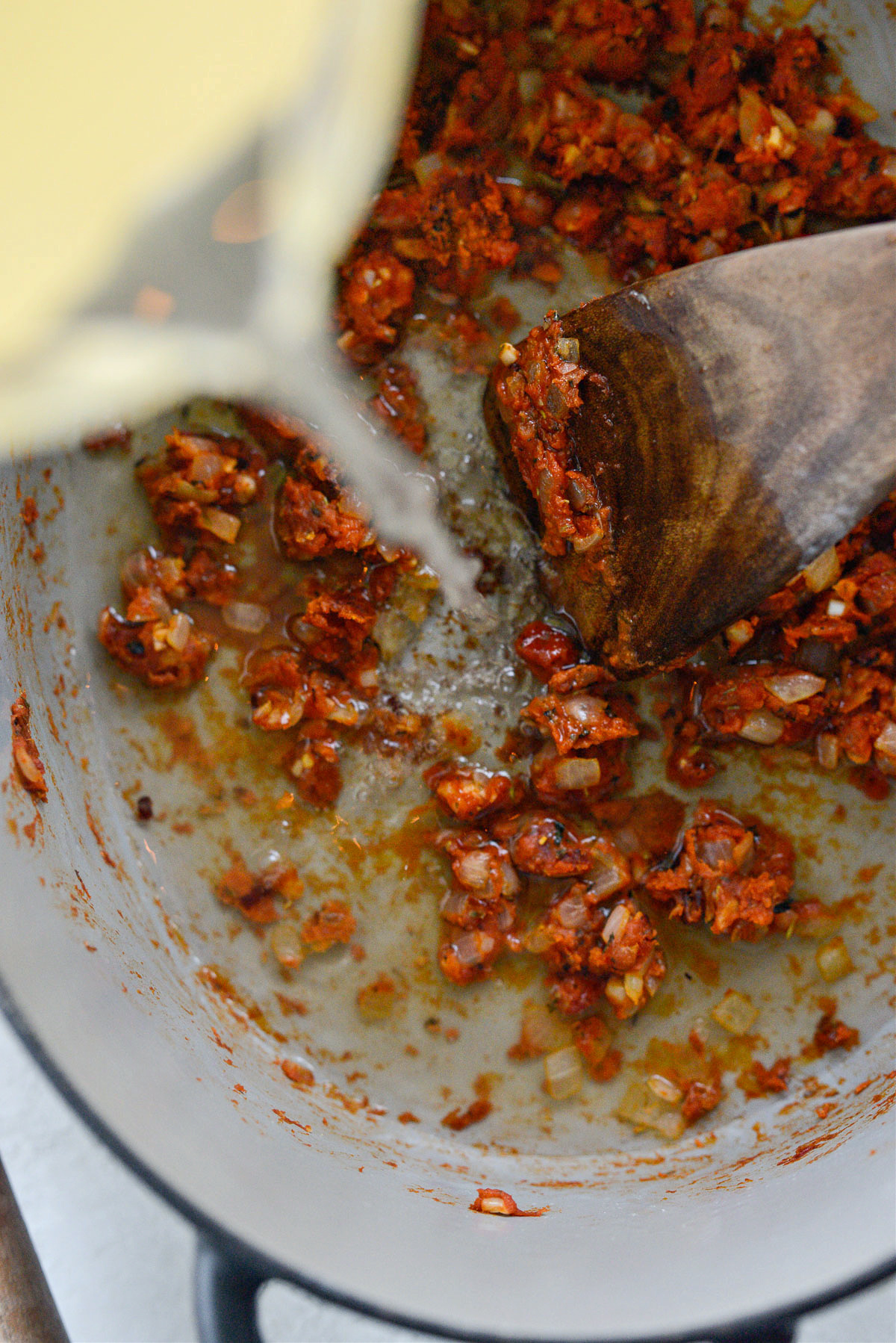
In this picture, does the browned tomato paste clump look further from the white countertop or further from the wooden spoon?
the wooden spoon

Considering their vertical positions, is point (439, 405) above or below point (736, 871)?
above

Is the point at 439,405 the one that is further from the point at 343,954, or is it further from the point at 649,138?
the point at 343,954

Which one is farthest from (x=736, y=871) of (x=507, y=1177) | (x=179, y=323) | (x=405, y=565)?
(x=179, y=323)

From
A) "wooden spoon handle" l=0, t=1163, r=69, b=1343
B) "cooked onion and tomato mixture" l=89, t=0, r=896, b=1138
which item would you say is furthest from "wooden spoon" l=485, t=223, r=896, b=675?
"wooden spoon handle" l=0, t=1163, r=69, b=1343

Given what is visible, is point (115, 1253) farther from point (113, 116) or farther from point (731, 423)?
point (113, 116)

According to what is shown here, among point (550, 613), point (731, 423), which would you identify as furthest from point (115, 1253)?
point (731, 423)

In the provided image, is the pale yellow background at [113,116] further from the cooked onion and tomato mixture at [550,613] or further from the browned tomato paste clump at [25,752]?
the browned tomato paste clump at [25,752]

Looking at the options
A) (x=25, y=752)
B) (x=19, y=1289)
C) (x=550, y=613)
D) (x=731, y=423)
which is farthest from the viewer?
(x=550, y=613)

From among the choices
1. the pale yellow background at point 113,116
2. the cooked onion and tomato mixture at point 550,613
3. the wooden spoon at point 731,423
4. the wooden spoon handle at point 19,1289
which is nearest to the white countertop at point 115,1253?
the wooden spoon handle at point 19,1289
